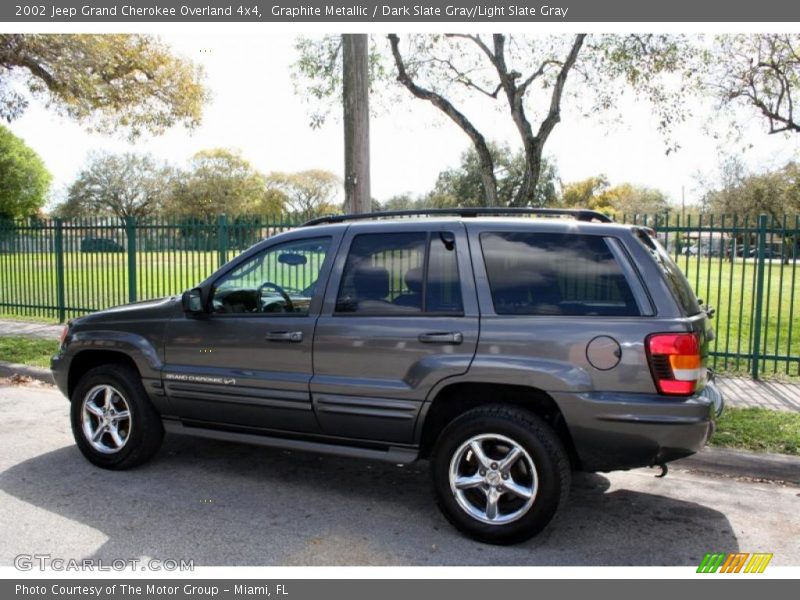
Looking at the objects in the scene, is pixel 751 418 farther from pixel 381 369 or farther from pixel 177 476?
pixel 177 476

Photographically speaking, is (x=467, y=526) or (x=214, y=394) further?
(x=214, y=394)

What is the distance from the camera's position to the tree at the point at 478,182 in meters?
38.9

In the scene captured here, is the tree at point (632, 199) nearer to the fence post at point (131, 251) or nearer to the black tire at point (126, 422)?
the fence post at point (131, 251)

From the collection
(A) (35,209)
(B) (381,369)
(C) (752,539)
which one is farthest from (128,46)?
(A) (35,209)

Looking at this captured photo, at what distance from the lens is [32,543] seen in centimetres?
393

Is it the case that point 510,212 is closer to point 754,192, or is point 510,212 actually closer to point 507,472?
point 507,472

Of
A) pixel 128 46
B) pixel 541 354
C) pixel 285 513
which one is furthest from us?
pixel 128 46

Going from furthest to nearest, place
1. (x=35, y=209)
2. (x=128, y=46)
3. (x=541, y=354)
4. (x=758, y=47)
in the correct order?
(x=35, y=209)
(x=128, y=46)
(x=758, y=47)
(x=541, y=354)

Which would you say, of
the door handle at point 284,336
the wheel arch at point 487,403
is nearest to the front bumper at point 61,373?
the door handle at point 284,336

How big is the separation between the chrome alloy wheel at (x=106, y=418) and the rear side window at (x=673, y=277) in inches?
152

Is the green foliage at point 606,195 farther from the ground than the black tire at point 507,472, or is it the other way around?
the green foliage at point 606,195

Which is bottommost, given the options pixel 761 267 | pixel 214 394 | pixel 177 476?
pixel 177 476

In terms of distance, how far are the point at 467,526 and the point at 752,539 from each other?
5.68 feet

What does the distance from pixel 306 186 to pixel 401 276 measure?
87.5 m
